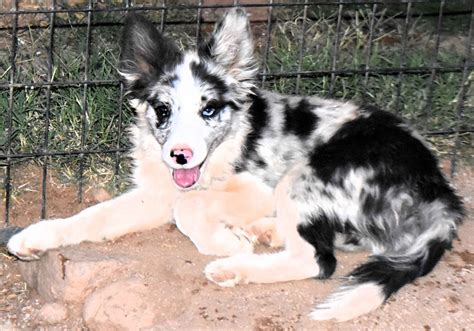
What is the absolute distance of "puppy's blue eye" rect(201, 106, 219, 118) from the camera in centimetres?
519

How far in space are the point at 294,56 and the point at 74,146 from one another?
175 centimetres

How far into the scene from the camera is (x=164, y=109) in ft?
17.0

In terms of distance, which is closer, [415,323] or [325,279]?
[415,323]

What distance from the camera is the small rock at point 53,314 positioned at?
501cm

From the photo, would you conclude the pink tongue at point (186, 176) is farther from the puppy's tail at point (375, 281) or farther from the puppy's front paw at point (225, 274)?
the puppy's tail at point (375, 281)

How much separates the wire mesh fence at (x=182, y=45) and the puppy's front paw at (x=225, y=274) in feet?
4.18

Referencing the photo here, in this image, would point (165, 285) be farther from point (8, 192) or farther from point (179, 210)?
point (8, 192)

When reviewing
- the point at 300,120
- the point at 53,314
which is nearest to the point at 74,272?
the point at 53,314

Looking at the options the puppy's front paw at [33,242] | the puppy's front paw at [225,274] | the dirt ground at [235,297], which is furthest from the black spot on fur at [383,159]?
the puppy's front paw at [33,242]

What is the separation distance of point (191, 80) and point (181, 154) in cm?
46

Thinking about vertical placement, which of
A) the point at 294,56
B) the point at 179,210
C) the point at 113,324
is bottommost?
the point at 113,324

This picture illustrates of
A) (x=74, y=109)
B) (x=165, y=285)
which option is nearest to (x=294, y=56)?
(x=74, y=109)

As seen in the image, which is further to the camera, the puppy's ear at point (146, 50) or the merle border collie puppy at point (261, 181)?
the puppy's ear at point (146, 50)

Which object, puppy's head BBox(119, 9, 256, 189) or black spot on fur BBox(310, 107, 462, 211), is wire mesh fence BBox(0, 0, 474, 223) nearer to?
puppy's head BBox(119, 9, 256, 189)
